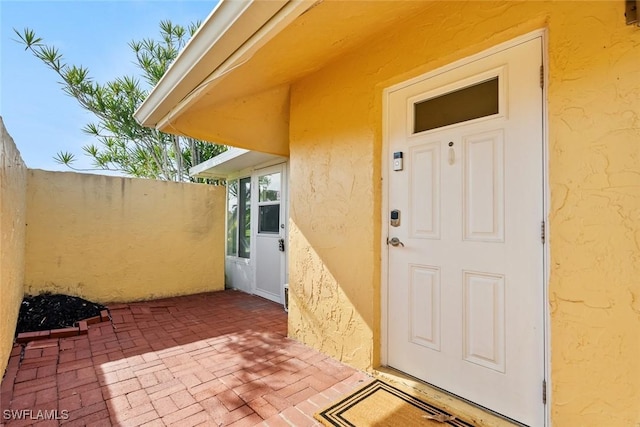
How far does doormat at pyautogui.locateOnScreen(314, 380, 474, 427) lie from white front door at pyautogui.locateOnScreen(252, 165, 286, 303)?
308 cm

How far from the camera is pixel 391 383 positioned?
2367 mm

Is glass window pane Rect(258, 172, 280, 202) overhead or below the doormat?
overhead

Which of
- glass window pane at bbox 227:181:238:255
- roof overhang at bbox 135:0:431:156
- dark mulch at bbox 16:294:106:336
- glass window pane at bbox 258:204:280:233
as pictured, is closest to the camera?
roof overhang at bbox 135:0:431:156

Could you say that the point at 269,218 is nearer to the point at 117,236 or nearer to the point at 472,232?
the point at 117,236

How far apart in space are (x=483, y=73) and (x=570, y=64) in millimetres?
520

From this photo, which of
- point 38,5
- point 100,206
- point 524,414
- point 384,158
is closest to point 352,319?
point 524,414

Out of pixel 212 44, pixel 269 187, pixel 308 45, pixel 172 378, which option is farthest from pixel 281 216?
pixel 212 44

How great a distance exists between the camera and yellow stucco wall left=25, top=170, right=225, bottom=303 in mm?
4520

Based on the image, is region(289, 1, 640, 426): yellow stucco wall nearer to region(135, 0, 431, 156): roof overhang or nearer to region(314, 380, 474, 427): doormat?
region(135, 0, 431, 156): roof overhang

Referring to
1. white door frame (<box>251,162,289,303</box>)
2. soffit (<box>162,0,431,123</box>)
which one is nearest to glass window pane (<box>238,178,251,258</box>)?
white door frame (<box>251,162,289,303</box>)

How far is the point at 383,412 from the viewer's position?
2.02 meters

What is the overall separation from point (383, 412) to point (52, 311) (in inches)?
178

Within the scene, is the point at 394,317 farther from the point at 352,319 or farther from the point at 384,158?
the point at 384,158

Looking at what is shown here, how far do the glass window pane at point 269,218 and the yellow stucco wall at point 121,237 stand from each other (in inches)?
47.1
